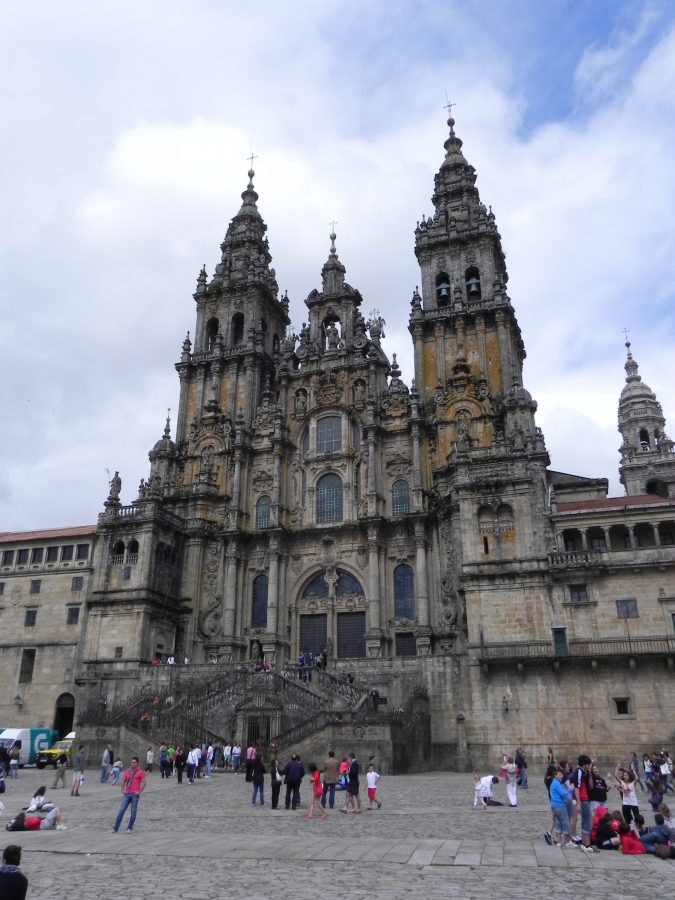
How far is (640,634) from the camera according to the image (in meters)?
36.8

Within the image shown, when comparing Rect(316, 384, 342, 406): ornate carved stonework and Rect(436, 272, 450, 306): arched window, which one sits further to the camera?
Rect(436, 272, 450, 306): arched window

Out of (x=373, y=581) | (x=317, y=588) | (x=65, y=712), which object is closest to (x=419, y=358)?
(x=373, y=581)

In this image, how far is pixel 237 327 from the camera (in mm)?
60750

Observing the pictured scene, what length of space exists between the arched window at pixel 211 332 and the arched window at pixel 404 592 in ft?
80.0

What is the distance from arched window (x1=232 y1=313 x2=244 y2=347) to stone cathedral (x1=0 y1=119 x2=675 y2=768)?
261 millimetres

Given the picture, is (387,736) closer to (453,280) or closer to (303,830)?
(303,830)

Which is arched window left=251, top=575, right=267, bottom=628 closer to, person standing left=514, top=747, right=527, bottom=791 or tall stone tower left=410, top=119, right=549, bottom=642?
tall stone tower left=410, top=119, right=549, bottom=642

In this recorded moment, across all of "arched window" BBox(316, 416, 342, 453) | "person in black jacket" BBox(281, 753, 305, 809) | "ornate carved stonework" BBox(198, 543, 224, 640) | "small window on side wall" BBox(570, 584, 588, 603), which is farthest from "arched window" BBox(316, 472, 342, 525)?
"person in black jacket" BBox(281, 753, 305, 809)

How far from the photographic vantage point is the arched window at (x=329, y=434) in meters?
52.5

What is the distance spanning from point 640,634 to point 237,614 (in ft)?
80.7

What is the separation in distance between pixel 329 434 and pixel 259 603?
1257 centimetres

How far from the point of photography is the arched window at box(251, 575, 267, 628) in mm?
49312

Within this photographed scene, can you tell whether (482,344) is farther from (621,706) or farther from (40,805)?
(40,805)

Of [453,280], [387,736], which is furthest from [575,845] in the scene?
[453,280]
